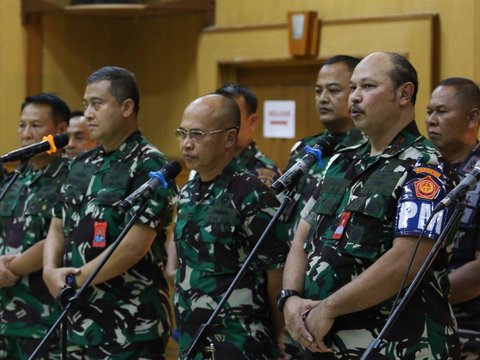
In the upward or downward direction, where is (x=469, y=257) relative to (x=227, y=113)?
downward

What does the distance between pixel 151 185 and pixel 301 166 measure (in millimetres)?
563

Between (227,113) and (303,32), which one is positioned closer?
(227,113)

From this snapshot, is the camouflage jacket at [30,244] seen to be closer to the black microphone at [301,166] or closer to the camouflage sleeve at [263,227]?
the camouflage sleeve at [263,227]

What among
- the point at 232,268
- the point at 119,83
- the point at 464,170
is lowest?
the point at 232,268

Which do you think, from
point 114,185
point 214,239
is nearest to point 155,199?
point 114,185

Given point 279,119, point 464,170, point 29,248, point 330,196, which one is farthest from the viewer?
point 279,119

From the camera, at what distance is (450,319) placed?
298 centimetres

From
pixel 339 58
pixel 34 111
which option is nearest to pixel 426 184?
pixel 339 58

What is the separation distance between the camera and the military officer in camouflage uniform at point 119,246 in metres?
3.92

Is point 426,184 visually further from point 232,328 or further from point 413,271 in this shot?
point 232,328

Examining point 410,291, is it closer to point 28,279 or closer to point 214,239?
point 214,239

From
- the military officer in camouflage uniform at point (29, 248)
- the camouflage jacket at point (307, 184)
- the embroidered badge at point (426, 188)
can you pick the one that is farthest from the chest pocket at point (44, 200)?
the embroidered badge at point (426, 188)

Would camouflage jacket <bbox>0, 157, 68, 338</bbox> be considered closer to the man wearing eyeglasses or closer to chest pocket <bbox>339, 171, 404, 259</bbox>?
the man wearing eyeglasses

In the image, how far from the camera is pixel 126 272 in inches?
157
